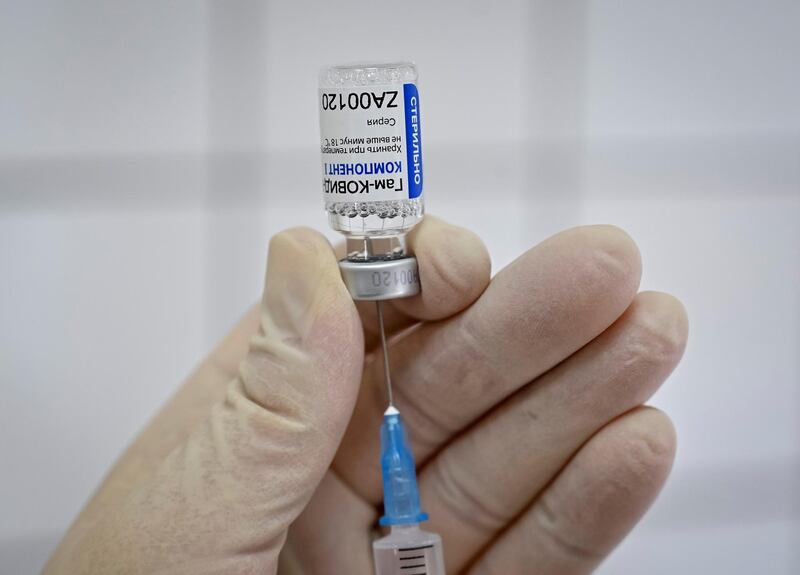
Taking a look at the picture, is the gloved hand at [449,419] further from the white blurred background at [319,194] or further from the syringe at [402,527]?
the white blurred background at [319,194]

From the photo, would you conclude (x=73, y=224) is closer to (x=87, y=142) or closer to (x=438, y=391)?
(x=87, y=142)

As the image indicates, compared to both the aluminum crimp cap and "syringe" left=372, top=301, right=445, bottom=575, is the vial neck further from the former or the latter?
"syringe" left=372, top=301, right=445, bottom=575

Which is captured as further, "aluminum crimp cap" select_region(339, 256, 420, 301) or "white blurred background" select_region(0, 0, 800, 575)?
"white blurred background" select_region(0, 0, 800, 575)

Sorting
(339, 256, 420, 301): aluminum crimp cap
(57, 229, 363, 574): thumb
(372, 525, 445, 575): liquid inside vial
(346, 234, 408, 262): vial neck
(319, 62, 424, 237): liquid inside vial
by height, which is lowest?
(372, 525, 445, 575): liquid inside vial

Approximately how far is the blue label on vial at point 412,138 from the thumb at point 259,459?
0.14 m

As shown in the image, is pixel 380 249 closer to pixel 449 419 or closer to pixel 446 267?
pixel 446 267

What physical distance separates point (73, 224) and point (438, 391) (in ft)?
2.62

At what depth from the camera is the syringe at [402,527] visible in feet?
2.89

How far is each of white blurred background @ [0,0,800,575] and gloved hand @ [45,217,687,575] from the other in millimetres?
468

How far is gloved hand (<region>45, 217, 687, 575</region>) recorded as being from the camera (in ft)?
2.90

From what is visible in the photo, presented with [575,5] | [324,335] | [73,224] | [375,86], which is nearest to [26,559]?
[73,224]

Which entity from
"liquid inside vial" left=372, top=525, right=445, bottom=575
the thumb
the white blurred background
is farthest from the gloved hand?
the white blurred background

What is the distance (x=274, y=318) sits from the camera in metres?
0.97

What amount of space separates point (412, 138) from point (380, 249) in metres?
0.17
